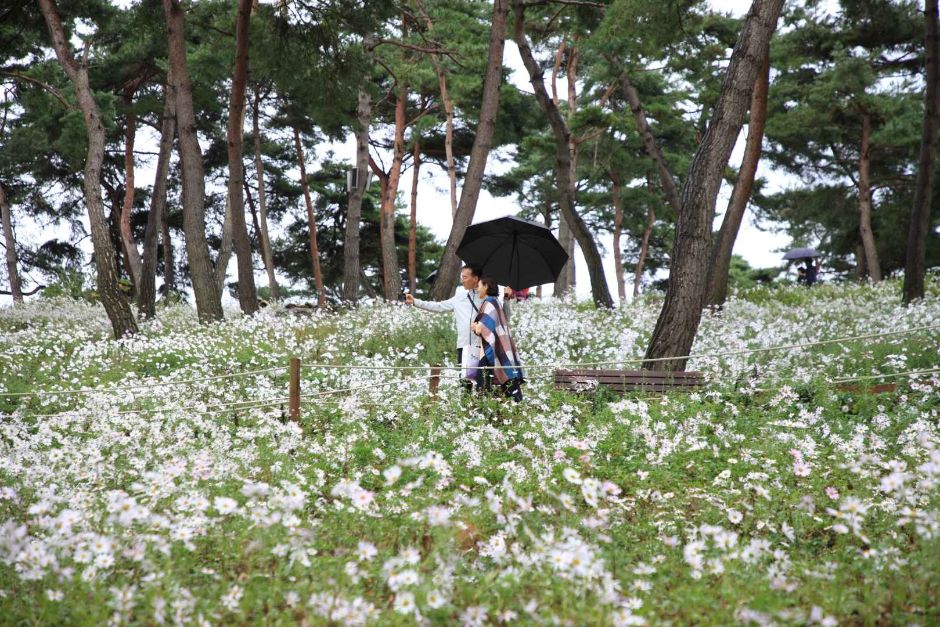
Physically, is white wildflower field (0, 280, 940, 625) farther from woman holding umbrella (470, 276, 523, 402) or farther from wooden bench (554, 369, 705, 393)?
woman holding umbrella (470, 276, 523, 402)

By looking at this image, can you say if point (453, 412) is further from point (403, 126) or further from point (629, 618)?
point (403, 126)

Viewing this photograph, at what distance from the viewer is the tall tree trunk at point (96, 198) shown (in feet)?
38.6

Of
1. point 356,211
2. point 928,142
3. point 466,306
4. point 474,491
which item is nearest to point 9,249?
point 356,211

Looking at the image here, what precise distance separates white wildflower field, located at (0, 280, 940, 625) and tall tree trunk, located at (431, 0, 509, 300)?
167cm

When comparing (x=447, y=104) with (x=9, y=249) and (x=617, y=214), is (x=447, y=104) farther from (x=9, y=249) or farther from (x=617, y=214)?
(x=9, y=249)

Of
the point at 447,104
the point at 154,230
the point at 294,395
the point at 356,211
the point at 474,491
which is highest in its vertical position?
the point at 447,104

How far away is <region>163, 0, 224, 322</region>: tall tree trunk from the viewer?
42.2 feet

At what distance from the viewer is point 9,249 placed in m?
23.9

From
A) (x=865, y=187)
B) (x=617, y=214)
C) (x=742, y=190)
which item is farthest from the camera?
(x=617, y=214)

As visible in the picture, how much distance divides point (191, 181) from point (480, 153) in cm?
524

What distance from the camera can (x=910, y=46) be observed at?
20.4 metres

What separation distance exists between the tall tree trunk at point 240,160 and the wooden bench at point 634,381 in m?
8.08

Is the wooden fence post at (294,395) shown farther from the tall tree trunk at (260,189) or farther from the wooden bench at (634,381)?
the tall tree trunk at (260,189)

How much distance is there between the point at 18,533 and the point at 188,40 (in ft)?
59.9
